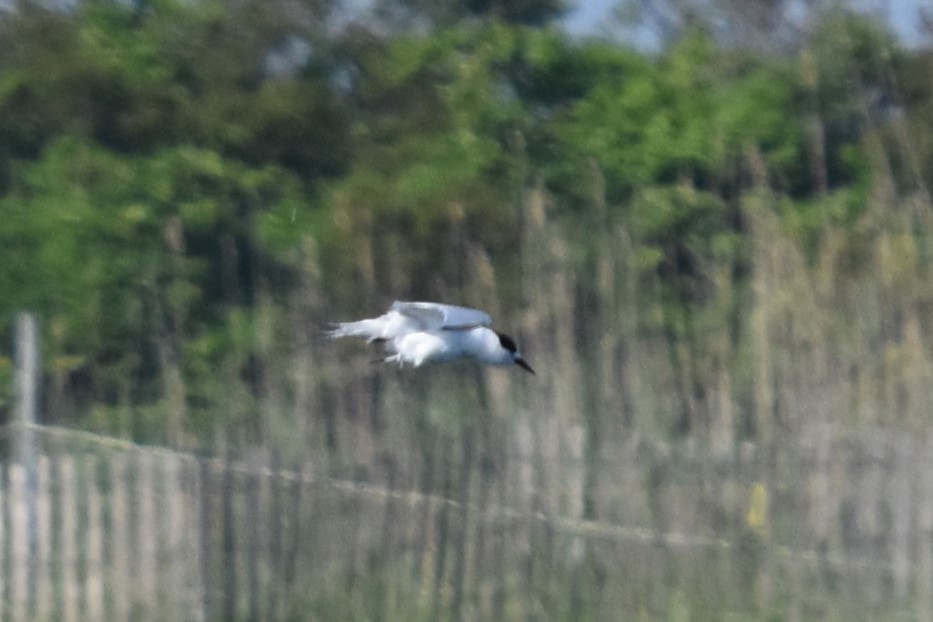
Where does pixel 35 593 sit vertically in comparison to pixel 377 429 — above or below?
below

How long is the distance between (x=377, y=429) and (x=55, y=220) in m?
6.79

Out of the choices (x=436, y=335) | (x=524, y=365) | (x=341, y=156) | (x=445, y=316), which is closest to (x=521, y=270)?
(x=341, y=156)

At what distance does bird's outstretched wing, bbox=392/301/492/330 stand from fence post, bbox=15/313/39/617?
3.65 feet

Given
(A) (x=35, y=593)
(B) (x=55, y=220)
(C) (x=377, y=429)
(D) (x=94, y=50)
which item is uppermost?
(D) (x=94, y=50)

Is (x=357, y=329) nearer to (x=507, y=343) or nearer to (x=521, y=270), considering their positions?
(x=507, y=343)

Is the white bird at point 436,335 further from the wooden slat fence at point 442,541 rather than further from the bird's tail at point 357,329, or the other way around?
the wooden slat fence at point 442,541

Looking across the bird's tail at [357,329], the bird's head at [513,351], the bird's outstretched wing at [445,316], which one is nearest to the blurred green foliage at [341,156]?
the bird's head at [513,351]

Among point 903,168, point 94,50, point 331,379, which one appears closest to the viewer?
point 331,379

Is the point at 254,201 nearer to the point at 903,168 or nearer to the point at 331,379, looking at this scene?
the point at 903,168

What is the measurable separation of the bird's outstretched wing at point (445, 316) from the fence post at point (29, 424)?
111 cm

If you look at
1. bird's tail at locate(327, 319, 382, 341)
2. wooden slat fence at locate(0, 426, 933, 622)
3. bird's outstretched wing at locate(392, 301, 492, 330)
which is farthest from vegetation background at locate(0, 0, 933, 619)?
bird's outstretched wing at locate(392, 301, 492, 330)

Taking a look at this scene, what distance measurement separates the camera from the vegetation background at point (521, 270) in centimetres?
626

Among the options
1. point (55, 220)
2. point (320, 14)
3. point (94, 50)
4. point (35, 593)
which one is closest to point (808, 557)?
point (35, 593)

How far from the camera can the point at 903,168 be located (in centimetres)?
1391
